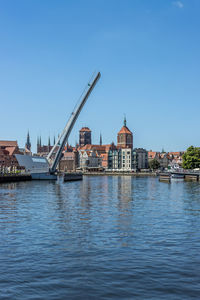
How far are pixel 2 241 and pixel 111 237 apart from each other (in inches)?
203

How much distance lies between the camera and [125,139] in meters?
195

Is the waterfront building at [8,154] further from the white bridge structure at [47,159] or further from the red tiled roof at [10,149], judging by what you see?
the white bridge structure at [47,159]

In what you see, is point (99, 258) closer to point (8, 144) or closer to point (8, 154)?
point (8, 154)

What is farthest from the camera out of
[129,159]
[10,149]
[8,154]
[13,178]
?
[129,159]

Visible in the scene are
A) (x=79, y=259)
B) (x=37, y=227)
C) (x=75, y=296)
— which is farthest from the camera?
(x=37, y=227)

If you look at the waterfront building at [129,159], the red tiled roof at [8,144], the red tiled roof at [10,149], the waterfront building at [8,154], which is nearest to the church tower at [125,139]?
the waterfront building at [129,159]

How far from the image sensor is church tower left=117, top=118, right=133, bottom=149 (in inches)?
7661

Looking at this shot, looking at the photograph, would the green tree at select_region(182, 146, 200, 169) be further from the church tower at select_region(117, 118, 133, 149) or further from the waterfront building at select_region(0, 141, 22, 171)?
the church tower at select_region(117, 118, 133, 149)

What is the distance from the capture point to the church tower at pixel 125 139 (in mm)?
194587

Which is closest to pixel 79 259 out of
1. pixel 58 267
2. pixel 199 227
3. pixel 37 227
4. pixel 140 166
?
pixel 58 267

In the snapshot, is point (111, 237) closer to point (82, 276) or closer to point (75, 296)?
point (82, 276)

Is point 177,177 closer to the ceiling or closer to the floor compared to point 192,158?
closer to the floor

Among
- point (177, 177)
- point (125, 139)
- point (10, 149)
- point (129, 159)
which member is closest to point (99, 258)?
point (177, 177)

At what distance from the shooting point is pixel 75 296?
10125 mm
